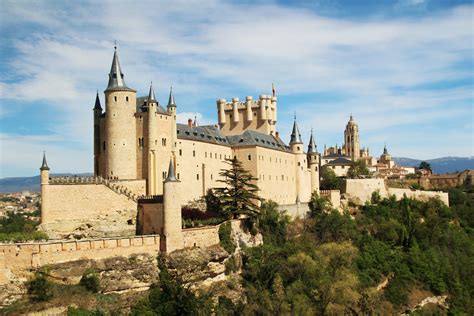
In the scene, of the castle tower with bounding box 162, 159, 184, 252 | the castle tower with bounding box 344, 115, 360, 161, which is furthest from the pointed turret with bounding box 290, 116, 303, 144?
the castle tower with bounding box 344, 115, 360, 161

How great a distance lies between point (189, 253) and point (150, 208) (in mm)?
4928

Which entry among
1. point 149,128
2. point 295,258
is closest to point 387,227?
point 295,258

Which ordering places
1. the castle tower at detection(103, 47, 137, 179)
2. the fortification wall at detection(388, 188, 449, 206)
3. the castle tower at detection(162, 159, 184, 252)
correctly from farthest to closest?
the fortification wall at detection(388, 188, 449, 206) < the castle tower at detection(103, 47, 137, 179) < the castle tower at detection(162, 159, 184, 252)

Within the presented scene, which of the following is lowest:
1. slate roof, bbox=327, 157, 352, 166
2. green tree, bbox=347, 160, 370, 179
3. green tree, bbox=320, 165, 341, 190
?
green tree, bbox=320, 165, 341, 190

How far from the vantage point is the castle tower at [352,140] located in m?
127

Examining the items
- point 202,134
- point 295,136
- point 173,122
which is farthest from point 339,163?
point 173,122

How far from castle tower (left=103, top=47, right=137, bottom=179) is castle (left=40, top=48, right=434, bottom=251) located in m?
0.08

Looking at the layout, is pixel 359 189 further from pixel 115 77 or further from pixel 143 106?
pixel 115 77

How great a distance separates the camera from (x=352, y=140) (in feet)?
417

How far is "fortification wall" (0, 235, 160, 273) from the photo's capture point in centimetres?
3356

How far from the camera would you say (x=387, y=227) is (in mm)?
60719

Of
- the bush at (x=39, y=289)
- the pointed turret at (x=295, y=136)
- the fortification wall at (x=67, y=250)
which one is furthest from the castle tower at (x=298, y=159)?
the bush at (x=39, y=289)

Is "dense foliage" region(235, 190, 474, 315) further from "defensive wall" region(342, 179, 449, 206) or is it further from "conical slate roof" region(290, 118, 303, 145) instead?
"conical slate roof" region(290, 118, 303, 145)

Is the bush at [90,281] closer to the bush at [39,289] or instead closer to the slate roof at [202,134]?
the bush at [39,289]
